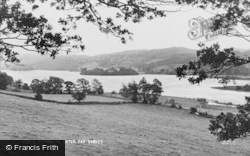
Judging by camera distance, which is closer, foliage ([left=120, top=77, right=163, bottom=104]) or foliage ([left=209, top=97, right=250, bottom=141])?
foliage ([left=209, top=97, right=250, bottom=141])

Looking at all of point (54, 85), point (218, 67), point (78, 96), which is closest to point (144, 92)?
point (78, 96)

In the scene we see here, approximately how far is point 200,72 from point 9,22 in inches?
291

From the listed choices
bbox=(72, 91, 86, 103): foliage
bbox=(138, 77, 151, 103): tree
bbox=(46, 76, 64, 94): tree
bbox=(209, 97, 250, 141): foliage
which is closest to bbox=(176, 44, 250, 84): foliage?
bbox=(209, 97, 250, 141): foliage

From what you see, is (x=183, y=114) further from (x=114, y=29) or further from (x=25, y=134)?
(x=114, y=29)

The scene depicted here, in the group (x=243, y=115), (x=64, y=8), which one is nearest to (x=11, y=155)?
(x=64, y=8)

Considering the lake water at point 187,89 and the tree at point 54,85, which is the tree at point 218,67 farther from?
the lake water at point 187,89

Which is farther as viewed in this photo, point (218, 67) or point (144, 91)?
point (144, 91)

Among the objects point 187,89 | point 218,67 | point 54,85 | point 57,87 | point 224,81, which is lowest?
point 187,89

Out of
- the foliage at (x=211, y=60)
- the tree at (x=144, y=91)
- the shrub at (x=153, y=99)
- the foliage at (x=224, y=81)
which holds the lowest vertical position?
the shrub at (x=153, y=99)

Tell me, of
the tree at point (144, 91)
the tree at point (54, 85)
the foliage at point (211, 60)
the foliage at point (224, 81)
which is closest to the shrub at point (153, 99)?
the tree at point (144, 91)

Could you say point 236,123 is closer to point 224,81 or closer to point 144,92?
point 224,81

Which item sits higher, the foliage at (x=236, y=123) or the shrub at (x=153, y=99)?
the foliage at (x=236, y=123)

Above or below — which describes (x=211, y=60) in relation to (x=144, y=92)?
above

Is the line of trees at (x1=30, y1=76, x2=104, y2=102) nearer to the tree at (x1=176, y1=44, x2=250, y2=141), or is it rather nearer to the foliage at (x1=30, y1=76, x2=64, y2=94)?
the foliage at (x1=30, y1=76, x2=64, y2=94)
